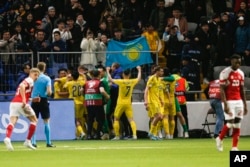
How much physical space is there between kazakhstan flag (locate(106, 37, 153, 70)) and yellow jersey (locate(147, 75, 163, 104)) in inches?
77.1

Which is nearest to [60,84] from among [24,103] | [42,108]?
[42,108]

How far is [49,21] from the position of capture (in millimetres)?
36844

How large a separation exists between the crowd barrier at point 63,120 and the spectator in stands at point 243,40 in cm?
273

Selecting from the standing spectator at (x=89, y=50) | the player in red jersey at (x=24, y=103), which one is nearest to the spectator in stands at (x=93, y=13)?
the standing spectator at (x=89, y=50)

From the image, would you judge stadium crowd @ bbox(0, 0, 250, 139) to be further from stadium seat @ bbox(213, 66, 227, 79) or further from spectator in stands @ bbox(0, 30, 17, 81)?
stadium seat @ bbox(213, 66, 227, 79)

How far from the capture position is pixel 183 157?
22.6 m

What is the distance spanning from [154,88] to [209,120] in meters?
2.94

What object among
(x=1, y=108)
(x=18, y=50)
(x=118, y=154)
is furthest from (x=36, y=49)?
(x=118, y=154)

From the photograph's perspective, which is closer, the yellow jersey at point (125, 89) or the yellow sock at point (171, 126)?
the yellow jersey at point (125, 89)

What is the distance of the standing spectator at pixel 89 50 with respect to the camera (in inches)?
1369

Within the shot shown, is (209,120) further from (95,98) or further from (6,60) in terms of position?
(6,60)

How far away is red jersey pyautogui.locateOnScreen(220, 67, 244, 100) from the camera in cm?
2411

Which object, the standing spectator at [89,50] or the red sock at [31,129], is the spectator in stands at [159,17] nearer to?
the standing spectator at [89,50]

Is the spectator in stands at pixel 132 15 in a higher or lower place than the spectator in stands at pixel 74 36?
higher
